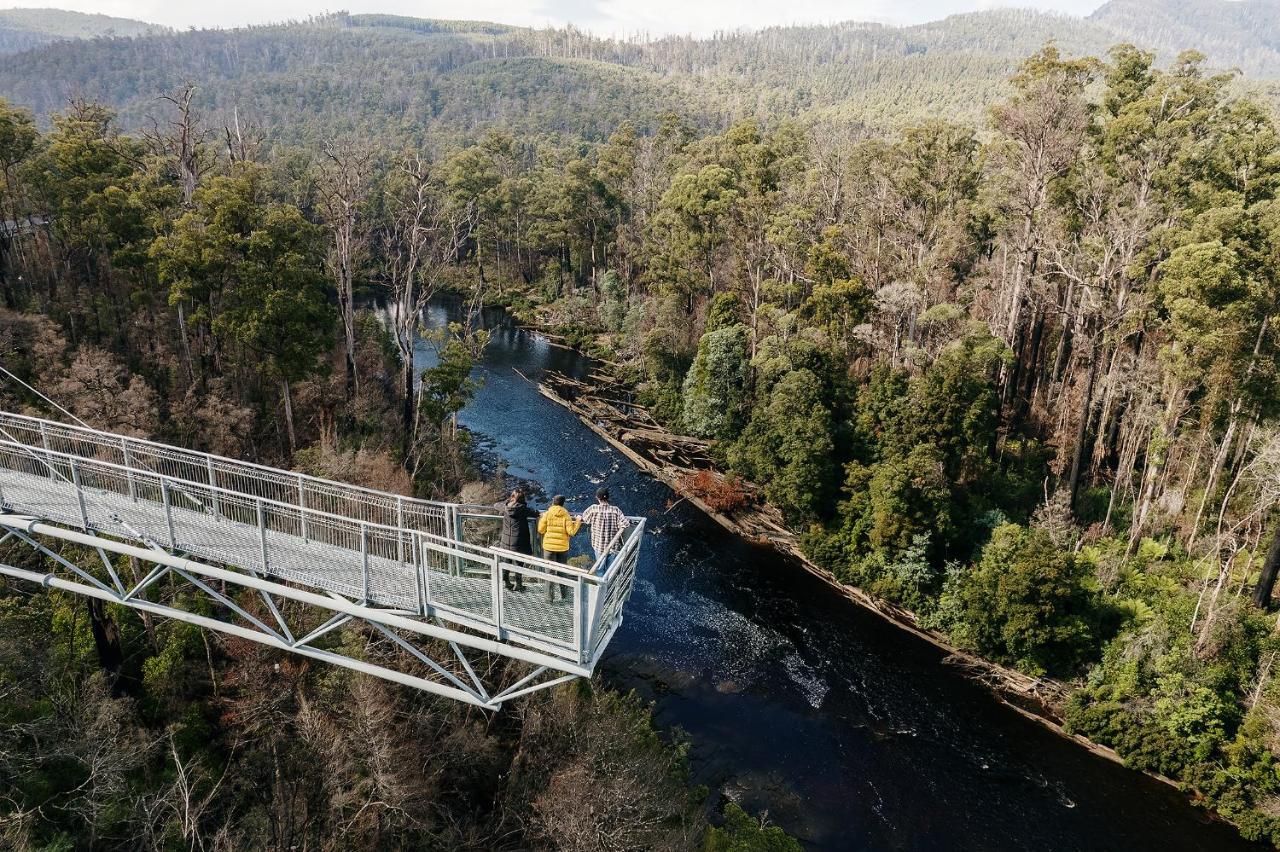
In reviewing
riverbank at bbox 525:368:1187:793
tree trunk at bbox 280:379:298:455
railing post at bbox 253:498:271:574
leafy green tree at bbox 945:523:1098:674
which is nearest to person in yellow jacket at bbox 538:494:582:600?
railing post at bbox 253:498:271:574

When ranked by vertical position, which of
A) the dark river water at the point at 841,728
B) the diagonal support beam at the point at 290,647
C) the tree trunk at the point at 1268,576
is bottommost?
the dark river water at the point at 841,728

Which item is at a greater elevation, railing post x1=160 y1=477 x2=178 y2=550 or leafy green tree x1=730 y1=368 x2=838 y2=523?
railing post x1=160 y1=477 x2=178 y2=550

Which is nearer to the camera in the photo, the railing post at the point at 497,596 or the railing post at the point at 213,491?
the railing post at the point at 497,596

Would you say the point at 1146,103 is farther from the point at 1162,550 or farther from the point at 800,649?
the point at 800,649

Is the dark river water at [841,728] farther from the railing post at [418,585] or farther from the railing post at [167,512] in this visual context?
the railing post at [167,512]

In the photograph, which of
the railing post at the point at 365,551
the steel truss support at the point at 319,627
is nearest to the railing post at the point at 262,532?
the steel truss support at the point at 319,627

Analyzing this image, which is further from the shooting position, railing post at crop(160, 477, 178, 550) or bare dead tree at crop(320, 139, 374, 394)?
bare dead tree at crop(320, 139, 374, 394)

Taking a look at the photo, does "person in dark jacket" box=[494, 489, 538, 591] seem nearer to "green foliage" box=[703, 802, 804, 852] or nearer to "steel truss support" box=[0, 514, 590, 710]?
"steel truss support" box=[0, 514, 590, 710]
